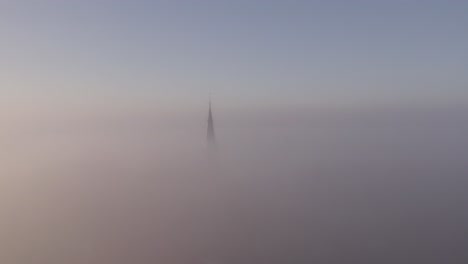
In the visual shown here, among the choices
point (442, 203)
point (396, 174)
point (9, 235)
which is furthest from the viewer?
point (396, 174)

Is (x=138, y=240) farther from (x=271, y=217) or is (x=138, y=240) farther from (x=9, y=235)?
(x=271, y=217)

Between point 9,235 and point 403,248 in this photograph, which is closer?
point 9,235

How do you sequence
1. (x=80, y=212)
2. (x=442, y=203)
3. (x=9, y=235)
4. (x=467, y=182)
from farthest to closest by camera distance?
1. (x=467, y=182)
2. (x=442, y=203)
3. (x=80, y=212)
4. (x=9, y=235)

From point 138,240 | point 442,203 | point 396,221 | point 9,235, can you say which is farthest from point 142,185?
point 442,203

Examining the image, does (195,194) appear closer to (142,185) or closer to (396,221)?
(142,185)

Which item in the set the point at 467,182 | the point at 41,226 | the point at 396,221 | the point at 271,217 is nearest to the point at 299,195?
the point at 271,217

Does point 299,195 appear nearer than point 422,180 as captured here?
Yes

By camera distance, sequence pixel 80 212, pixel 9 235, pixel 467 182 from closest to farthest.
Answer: pixel 9 235, pixel 80 212, pixel 467 182

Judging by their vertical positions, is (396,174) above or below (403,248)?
above

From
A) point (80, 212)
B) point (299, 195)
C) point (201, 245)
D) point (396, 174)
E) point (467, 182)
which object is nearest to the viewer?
point (201, 245)
